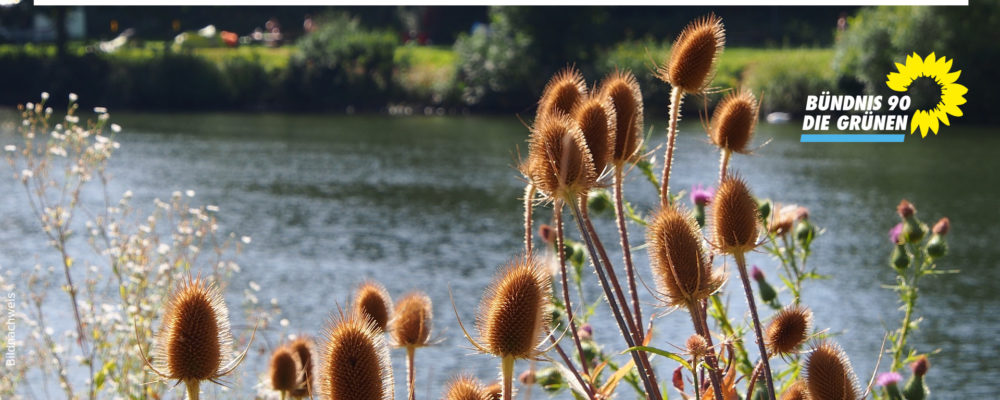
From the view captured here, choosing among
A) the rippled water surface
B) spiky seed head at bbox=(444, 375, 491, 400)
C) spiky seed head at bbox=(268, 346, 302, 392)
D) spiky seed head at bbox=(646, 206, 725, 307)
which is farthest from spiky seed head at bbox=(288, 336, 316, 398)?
the rippled water surface

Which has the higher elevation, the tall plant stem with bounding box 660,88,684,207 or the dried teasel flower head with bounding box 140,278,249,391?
the tall plant stem with bounding box 660,88,684,207

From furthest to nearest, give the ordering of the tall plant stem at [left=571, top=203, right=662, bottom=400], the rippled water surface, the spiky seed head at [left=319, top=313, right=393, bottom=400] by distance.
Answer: the rippled water surface, the tall plant stem at [left=571, top=203, right=662, bottom=400], the spiky seed head at [left=319, top=313, right=393, bottom=400]

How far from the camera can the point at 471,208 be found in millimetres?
22953

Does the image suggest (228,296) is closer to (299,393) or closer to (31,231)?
(31,231)

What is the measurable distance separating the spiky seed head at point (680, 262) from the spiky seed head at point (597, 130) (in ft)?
0.45

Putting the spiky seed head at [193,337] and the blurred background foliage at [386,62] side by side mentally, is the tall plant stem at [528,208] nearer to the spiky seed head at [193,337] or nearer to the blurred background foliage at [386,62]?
the spiky seed head at [193,337]

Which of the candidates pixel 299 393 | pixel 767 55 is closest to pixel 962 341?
pixel 299 393

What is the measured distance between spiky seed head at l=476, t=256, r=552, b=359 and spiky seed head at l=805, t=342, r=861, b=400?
0.50 m

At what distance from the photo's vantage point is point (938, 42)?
34.2m

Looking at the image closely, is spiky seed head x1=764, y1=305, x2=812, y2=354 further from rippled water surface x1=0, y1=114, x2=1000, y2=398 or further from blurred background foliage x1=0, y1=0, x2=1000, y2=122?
blurred background foliage x1=0, y1=0, x2=1000, y2=122

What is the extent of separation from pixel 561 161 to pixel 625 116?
1.31ft

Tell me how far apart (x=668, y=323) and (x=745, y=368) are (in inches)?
412

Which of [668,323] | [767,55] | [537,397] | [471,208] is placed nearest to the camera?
[537,397]

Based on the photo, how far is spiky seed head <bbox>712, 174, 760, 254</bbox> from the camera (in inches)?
73.1
